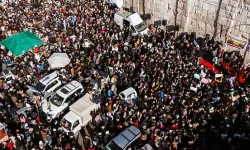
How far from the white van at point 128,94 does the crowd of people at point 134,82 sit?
0.98 ft

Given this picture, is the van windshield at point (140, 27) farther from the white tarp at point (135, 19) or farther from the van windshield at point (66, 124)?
the van windshield at point (66, 124)

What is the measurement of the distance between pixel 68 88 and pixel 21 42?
17.9ft

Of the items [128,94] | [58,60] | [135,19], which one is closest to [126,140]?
[128,94]

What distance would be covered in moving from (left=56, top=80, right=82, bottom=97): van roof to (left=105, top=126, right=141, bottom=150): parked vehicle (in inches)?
167

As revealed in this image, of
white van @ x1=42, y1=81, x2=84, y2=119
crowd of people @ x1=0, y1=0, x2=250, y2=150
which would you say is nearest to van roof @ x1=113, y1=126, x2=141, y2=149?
crowd of people @ x1=0, y1=0, x2=250, y2=150

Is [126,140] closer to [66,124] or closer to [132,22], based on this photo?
[66,124]

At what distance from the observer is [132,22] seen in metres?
26.0

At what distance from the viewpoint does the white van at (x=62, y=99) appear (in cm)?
1983

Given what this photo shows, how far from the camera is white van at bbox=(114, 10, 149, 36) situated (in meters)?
26.0

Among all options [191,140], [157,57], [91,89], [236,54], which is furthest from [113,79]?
[236,54]

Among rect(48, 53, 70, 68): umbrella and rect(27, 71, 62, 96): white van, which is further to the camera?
rect(48, 53, 70, 68): umbrella

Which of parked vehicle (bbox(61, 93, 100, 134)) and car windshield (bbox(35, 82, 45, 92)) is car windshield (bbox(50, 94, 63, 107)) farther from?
car windshield (bbox(35, 82, 45, 92))

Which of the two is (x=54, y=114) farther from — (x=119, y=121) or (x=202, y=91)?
(x=202, y=91)

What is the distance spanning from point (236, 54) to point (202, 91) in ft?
15.1
